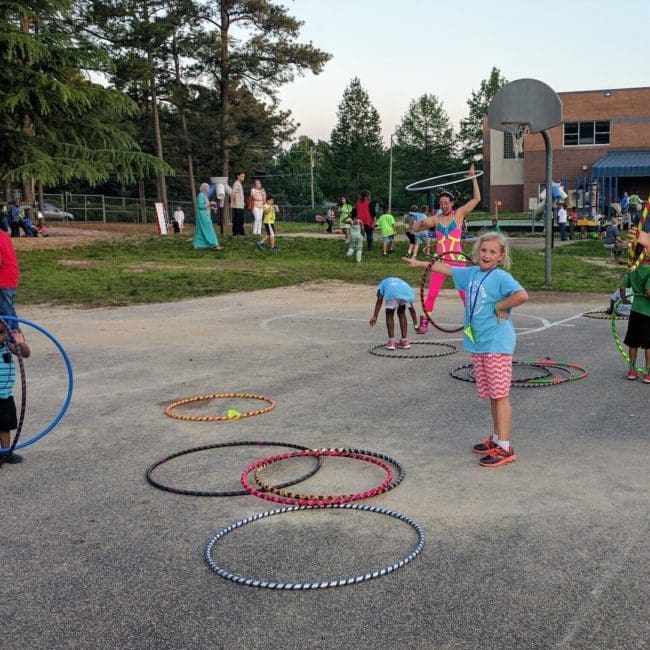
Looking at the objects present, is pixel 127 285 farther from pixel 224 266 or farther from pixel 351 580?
pixel 351 580

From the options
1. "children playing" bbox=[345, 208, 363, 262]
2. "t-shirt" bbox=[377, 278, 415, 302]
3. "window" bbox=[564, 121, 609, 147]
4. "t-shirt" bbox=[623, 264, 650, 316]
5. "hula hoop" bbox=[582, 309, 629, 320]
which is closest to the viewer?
"t-shirt" bbox=[623, 264, 650, 316]

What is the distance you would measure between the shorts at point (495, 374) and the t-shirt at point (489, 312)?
0.05 m

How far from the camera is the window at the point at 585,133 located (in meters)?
57.0

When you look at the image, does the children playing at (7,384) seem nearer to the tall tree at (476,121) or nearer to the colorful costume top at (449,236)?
the colorful costume top at (449,236)

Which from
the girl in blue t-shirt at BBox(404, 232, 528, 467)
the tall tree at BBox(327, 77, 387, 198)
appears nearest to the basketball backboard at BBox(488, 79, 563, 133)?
the girl in blue t-shirt at BBox(404, 232, 528, 467)

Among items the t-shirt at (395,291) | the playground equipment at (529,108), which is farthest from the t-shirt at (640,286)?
the playground equipment at (529,108)

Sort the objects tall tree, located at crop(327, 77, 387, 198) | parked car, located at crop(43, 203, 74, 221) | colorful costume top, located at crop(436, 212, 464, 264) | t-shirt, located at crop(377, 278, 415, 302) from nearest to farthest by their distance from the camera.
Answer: t-shirt, located at crop(377, 278, 415, 302), colorful costume top, located at crop(436, 212, 464, 264), parked car, located at crop(43, 203, 74, 221), tall tree, located at crop(327, 77, 387, 198)

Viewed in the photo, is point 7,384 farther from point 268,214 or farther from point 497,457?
point 268,214

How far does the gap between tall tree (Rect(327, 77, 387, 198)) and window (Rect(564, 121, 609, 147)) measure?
88.2 feet

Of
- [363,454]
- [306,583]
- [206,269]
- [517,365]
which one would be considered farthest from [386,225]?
[306,583]

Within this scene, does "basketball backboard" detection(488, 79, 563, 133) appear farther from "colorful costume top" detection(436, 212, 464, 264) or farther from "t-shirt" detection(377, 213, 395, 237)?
"t-shirt" detection(377, 213, 395, 237)

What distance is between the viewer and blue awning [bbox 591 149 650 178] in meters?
51.4

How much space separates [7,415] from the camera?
6277mm

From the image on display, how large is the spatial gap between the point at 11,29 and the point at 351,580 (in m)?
24.6
